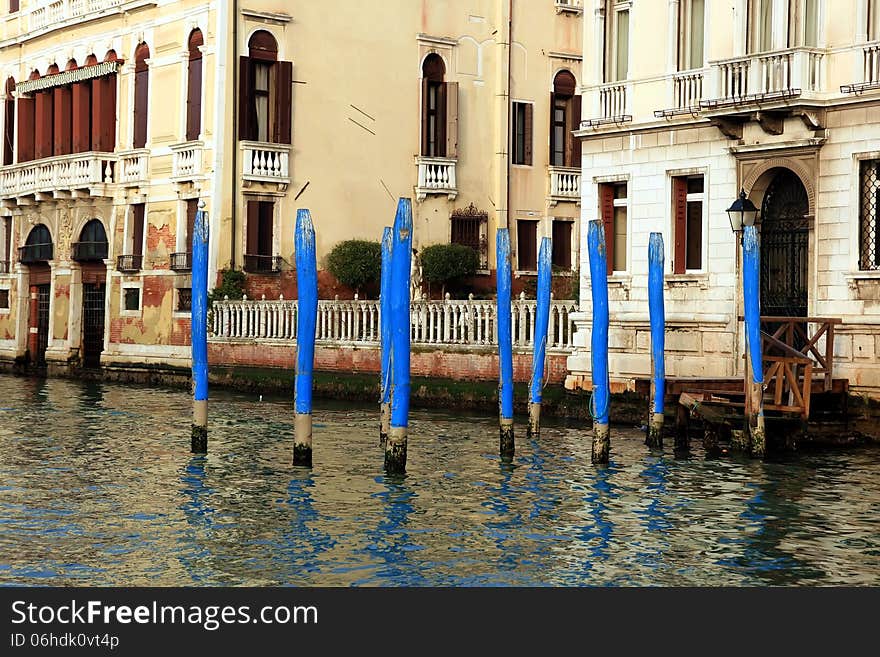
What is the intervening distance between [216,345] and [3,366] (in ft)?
22.4

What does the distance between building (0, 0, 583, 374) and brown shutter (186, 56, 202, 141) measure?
3 cm

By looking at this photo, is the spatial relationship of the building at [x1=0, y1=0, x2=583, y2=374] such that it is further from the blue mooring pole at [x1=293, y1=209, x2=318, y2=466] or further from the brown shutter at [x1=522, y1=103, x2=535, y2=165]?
the blue mooring pole at [x1=293, y1=209, x2=318, y2=466]

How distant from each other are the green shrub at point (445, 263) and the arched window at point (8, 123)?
9.16 metres

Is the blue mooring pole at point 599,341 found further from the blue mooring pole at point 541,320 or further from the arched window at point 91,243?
the arched window at point 91,243

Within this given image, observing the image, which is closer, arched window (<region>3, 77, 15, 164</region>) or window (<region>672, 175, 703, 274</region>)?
window (<region>672, 175, 703, 274</region>)

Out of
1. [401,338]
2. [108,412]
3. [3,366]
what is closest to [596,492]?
[401,338]

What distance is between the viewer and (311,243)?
49.9 ft

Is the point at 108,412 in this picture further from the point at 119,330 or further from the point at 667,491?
the point at 667,491

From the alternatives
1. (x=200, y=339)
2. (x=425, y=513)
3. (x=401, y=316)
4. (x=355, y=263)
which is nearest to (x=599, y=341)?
(x=401, y=316)

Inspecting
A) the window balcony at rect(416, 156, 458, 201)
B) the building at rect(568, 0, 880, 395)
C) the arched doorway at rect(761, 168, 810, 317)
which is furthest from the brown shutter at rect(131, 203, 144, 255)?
the arched doorway at rect(761, 168, 810, 317)

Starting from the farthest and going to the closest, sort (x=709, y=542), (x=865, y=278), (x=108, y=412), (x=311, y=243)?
(x=108, y=412) → (x=865, y=278) → (x=311, y=243) → (x=709, y=542)

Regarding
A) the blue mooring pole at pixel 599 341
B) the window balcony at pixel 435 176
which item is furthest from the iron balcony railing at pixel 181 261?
the blue mooring pole at pixel 599 341

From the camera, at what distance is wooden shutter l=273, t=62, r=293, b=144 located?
27.4 m

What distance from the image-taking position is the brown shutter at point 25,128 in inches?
1268
